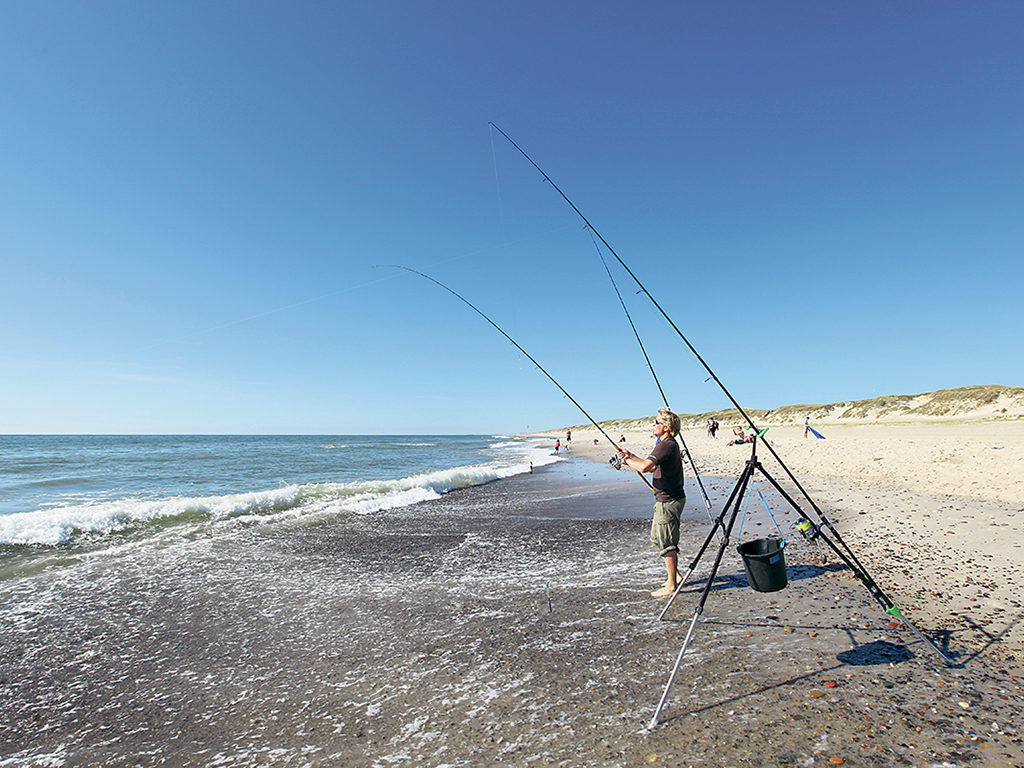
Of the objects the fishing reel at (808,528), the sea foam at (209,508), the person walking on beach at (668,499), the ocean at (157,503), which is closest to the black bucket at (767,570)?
the fishing reel at (808,528)

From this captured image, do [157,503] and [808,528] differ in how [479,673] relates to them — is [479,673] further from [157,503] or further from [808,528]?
[157,503]

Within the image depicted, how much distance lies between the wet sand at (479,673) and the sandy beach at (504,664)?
2 cm

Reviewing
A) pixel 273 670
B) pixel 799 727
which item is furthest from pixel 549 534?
pixel 799 727

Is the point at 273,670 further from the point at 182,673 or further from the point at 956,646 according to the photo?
the point at 956,646

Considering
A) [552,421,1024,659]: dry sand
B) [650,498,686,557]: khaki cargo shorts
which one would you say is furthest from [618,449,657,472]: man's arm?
[552,421,1024,659]: dry sand

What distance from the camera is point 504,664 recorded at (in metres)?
4.39

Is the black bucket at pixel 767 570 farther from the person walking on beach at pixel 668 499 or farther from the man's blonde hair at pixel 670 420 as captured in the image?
the man's blonde hair at pixel 670 420

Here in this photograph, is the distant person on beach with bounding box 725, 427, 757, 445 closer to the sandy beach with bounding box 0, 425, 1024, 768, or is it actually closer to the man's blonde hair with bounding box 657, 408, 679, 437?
the man's blonde hair with bounding box 657, 408, 679, 437

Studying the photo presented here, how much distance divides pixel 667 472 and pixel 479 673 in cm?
292

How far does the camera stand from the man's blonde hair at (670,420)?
5895 mm

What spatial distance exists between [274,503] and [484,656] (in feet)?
38.7

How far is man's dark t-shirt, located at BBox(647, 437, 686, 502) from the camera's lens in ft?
18.6

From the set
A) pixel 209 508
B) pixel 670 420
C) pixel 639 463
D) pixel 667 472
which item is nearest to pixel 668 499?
pixel 667 472

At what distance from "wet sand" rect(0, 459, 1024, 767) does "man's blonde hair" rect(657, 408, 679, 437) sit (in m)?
1.93
